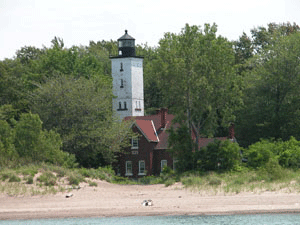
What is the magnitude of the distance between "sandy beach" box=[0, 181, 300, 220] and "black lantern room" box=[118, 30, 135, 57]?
40040 mm

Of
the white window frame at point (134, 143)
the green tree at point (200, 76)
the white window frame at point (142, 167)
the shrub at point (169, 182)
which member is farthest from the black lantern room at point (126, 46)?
the shrub at point (169, 182)

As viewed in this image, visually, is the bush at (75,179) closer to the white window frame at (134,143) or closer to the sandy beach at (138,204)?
the sandy beach at (138,204)

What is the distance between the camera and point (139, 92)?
8575cm

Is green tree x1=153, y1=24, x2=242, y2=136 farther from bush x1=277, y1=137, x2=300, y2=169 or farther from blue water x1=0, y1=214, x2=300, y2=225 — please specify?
blue water x1=0, y1=214, x2=300, y2=225

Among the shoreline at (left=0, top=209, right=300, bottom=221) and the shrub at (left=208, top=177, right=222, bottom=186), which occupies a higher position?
the shrub at (left=208, top=177, right=222, bottom=186)

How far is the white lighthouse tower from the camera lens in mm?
84438

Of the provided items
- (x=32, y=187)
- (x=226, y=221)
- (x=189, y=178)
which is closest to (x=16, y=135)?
(x=32, y=187)

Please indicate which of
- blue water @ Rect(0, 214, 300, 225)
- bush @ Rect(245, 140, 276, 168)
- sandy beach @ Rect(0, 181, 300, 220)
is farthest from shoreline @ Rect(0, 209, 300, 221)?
bush @ Rect(245, 140, 276, 168)

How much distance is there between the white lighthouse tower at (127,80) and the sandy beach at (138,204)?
37728mm

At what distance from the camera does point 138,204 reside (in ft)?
130

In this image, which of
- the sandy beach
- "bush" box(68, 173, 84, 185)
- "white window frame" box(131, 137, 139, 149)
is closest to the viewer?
the sandy beach

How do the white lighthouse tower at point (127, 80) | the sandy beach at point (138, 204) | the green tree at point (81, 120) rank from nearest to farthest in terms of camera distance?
the sandy beach at point (138, 204) → the green tree at point (81, 120) → the white lighthouse tower at point (127, 80)

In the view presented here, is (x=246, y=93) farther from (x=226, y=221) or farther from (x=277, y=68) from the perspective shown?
(x=226, y=221)

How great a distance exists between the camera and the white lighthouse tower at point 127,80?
84438 mm
